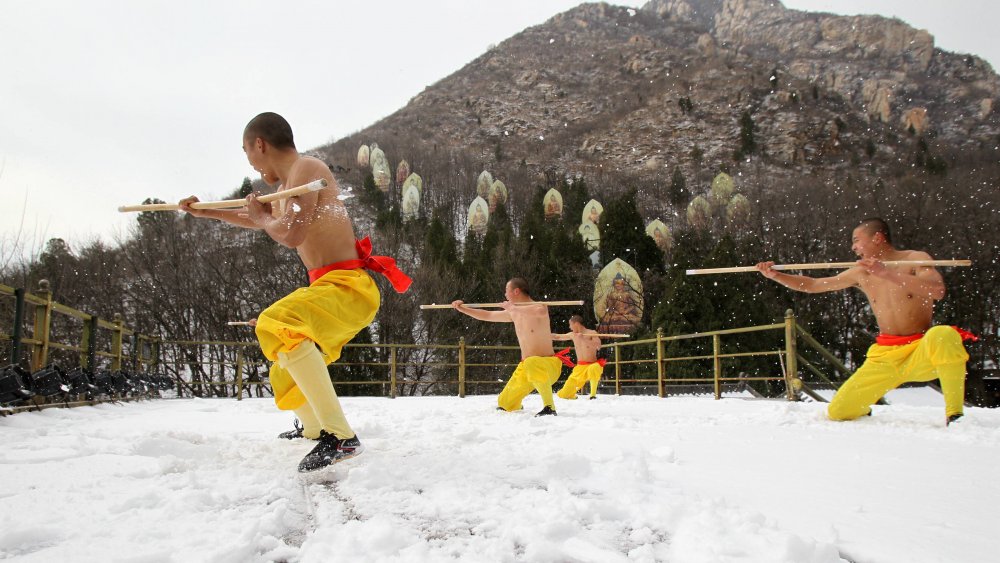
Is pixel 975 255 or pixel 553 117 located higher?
pixel 553 117

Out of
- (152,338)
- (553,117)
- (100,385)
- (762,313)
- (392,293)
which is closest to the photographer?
(100,385)

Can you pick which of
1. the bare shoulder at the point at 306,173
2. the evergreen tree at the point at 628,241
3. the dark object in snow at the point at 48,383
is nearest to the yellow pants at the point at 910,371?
the bare shoulder at the point at 306,173

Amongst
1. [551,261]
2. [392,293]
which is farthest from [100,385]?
[551,261]

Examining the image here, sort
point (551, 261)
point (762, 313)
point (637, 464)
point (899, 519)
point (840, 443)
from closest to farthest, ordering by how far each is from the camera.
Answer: point (899, 519)
point (637, 464)
point (840, 443)
point (762, 313)
point (551, 261)

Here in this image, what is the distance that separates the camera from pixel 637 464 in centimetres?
217

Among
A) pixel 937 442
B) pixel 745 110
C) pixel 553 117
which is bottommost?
pixel 937 442

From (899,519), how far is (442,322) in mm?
17515

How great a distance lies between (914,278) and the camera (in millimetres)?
4203

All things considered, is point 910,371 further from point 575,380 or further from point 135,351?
point 135,351

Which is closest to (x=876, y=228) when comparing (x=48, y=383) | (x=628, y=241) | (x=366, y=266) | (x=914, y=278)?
(x=914, y=278)

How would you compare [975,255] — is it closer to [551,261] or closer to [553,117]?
[551,261]

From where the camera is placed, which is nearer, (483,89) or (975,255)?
(975,255)

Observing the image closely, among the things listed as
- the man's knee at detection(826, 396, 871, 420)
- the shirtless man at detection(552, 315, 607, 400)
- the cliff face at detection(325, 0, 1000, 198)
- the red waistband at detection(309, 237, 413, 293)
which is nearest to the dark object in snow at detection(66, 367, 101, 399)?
the red waistband at detection(309, 237, 413, 293)

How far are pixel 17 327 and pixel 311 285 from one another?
420 centimetres
